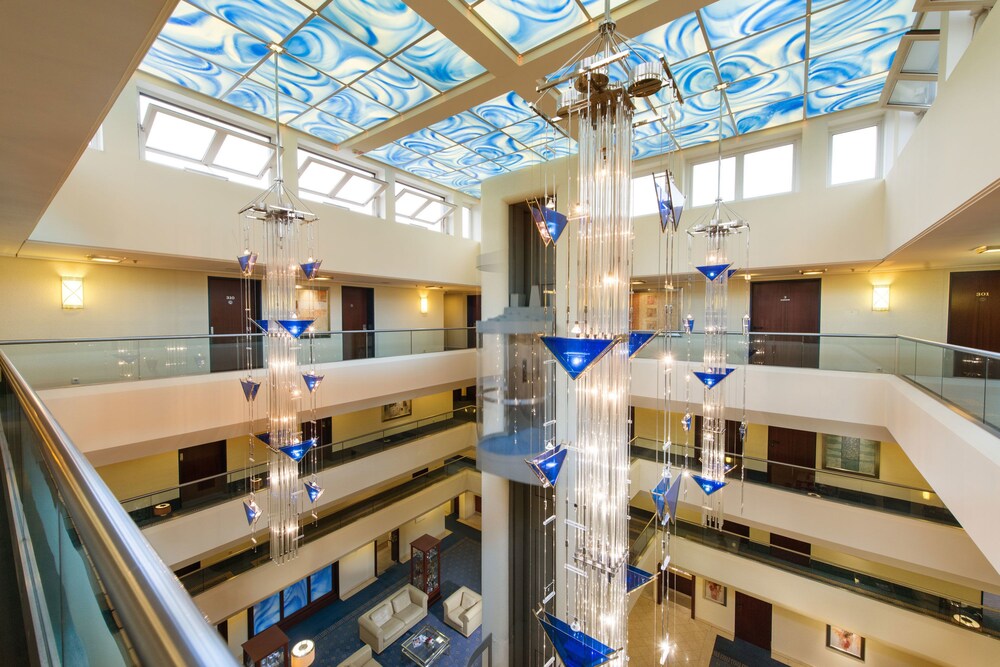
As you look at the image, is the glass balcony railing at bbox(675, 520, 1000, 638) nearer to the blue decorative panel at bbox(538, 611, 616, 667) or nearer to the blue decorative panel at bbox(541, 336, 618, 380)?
the blue decorative panel at bbox(538, 611, 616, 667)

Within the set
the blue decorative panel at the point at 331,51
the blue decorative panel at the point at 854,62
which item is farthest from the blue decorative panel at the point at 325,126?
the blue decorative panel at the point at 854,62

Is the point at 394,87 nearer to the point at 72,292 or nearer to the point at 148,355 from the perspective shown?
the point at 148,355

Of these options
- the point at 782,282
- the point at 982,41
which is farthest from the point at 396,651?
the point at 982,41

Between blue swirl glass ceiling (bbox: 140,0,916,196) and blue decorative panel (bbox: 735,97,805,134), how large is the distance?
34mm

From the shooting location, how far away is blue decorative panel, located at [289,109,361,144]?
7367 millimetres

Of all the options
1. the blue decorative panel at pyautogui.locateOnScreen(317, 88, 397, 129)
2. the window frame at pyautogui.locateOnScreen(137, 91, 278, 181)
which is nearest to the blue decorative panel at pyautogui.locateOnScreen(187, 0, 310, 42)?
the blue decorative panel at pyautogui.locateOnScreen(317, 88, 397, 129)

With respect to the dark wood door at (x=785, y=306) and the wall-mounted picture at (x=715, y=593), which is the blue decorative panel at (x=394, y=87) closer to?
the dark wood door at (x=785, y=306)

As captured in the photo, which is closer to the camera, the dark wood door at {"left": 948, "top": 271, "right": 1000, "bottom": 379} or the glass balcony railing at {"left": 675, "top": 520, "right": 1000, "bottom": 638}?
the glass balcony railing at {"left": 675, "top": 520, "right": 1000, "bottom": 638}

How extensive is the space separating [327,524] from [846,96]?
42.2 ft

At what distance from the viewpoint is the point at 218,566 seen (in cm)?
795

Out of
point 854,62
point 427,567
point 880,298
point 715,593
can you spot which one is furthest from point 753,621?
point 854,62

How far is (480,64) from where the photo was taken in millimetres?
5305

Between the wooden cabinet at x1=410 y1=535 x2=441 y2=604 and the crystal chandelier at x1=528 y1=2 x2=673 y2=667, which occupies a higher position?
the crystal chandelier at x1=528 y1=2 x2=673 y2=667

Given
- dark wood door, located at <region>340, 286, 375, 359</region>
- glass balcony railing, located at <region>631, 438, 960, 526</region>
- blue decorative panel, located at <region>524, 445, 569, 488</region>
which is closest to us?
blue decorative panel, located at <region>524, 445, 569, 488</region>
